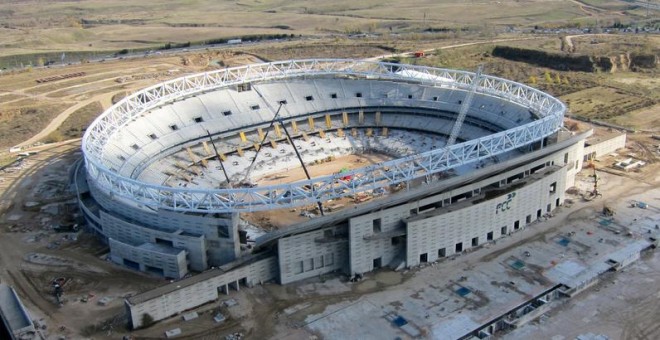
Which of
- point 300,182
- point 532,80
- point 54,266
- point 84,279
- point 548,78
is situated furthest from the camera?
point 548,78

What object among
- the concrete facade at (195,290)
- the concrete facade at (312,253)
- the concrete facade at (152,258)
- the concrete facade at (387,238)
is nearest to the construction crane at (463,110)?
the concrete facade at (387,238)

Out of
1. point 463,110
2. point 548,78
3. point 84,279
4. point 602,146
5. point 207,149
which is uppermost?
point 463,110

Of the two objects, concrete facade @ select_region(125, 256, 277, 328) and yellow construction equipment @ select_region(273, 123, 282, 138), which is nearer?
concrete facade @ select_region(125, 256, 277, 328)

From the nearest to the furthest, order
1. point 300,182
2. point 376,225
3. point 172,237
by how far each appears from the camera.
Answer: point 300,182, point 172,237, point 376,225

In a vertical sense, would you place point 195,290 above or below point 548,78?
below

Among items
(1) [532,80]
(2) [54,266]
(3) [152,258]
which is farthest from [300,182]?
(1) [532,80]

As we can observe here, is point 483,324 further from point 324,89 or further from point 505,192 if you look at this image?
point 324,89

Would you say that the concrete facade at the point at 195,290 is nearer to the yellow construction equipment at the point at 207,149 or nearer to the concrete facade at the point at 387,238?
the concrete facade at the point at 387,238

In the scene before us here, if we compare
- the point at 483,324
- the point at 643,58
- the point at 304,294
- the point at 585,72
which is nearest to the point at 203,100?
the point at 304,294

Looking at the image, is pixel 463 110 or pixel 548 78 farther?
pixel 548 78

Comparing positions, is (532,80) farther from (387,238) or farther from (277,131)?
(387,238)

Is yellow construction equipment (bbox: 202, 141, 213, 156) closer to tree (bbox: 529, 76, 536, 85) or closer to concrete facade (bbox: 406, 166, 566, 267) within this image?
concrete facade (bbox: 406, 166, 566, 267)

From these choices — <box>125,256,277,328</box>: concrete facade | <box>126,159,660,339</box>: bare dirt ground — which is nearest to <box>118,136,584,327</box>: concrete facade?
<box>125,256,277,328</box>: concrete facade
